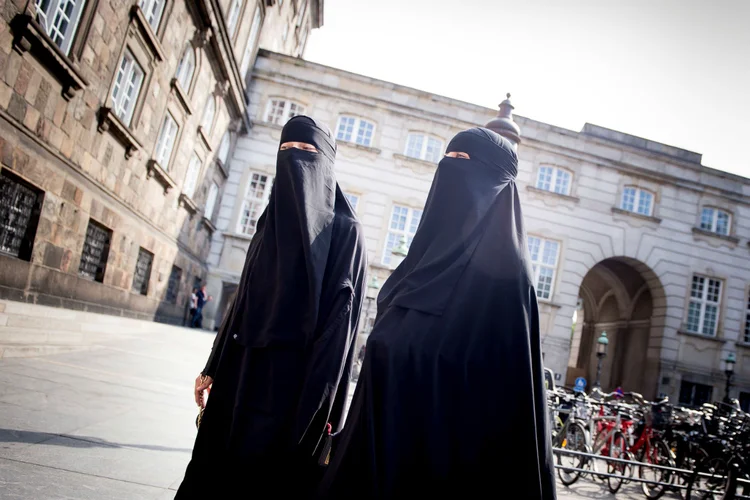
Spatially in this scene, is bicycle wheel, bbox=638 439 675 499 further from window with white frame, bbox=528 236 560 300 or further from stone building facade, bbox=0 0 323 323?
window with white frame, bbox=528 236 560 300

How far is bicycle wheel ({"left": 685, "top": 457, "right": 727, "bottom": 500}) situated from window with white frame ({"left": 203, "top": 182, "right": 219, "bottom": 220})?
16.2 metres

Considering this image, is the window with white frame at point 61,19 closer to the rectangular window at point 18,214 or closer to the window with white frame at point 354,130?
the rectangular window at point 18,214

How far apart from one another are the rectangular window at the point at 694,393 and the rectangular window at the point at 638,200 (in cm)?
742

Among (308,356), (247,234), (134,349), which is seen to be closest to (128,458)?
(308,356)

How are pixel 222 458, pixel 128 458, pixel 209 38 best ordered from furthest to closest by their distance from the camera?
1. pixel 209 38
2. pixel 128 458
3. pixel 222 458

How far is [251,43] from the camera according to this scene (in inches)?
766

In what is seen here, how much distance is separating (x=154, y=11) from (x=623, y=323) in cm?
2503

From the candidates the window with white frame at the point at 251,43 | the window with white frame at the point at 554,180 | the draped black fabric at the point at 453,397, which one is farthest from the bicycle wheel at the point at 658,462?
the window with white frame at the point at 251,43

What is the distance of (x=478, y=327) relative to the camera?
2002mm

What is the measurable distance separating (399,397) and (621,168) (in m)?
22.9

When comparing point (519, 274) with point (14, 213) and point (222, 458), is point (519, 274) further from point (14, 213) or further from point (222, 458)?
point (14, 213)

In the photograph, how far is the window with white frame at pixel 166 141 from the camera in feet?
42.0

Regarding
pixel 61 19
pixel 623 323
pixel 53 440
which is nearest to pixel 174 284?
pixel 61 19

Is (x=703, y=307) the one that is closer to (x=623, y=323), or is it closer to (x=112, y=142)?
(x=623, y=323)
